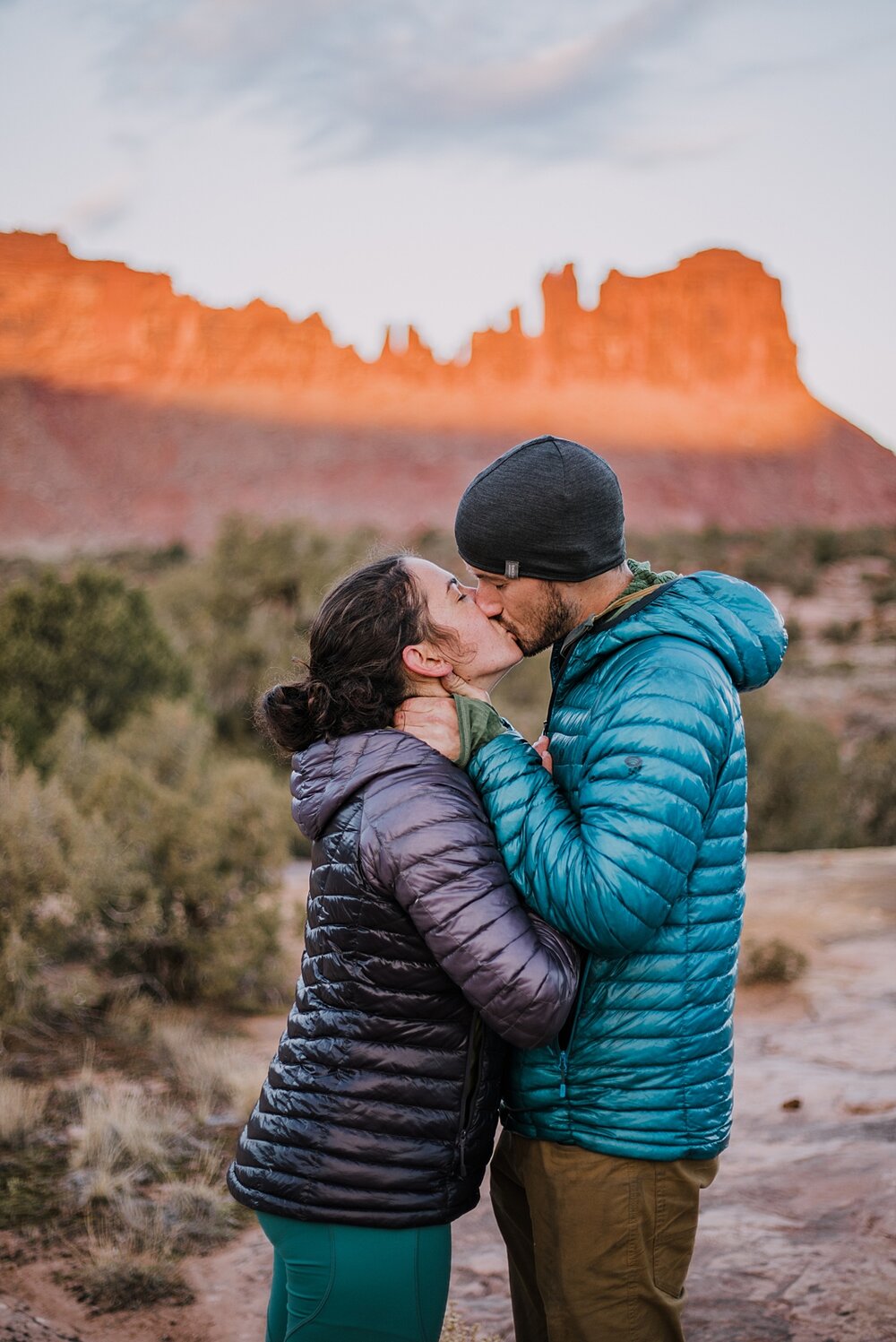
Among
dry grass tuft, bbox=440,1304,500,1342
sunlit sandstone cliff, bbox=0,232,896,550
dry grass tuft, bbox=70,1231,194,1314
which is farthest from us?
sunlit sandstone cliff, bbox=0,232,896,550

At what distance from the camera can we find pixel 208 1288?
3477mm

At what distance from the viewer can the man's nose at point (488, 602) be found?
207 centimetres

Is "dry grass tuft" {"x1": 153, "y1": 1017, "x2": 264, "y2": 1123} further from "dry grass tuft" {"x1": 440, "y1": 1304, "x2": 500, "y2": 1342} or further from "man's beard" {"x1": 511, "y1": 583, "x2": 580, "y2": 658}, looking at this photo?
"man's beard" {"x1": 511, "y1": 583, "x2": 580, "y2": 658}

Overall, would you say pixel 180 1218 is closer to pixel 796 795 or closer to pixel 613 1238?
pixel 613 1238

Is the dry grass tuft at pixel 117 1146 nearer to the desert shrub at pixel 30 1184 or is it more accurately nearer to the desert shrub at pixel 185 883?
the desert shrub at pixel 30 1184

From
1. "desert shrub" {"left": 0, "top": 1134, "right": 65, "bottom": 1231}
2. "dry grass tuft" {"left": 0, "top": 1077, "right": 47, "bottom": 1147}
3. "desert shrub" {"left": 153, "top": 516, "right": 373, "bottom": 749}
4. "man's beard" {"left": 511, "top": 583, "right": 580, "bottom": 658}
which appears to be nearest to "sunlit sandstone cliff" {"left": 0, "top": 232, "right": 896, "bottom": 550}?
"desert shrub" {"left": 153, "top": 516, "right": 373, "bottom": 749}

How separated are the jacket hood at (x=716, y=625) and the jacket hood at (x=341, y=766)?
0.39 meters

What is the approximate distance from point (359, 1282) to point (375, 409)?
80.2 meters

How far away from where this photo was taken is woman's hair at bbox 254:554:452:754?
6.41 feet

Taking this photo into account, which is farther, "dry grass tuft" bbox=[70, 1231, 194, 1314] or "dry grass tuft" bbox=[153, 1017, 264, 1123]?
"dry grass tuft" bbox=[153, 1017, 264, 1123]

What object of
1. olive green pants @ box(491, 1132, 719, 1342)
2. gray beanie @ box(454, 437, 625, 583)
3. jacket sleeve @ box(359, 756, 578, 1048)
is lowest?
olive green pants @ box(491, 1132, 719, 1342)

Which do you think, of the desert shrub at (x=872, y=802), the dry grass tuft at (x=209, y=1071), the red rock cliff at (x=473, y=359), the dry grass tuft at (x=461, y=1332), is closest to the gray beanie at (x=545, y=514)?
the dry grass tuft at (x=461, y=1332)

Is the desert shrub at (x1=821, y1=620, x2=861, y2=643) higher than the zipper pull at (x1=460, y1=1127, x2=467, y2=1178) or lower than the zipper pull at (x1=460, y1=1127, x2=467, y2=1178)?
lower

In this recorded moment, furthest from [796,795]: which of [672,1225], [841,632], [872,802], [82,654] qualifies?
[841,632]
